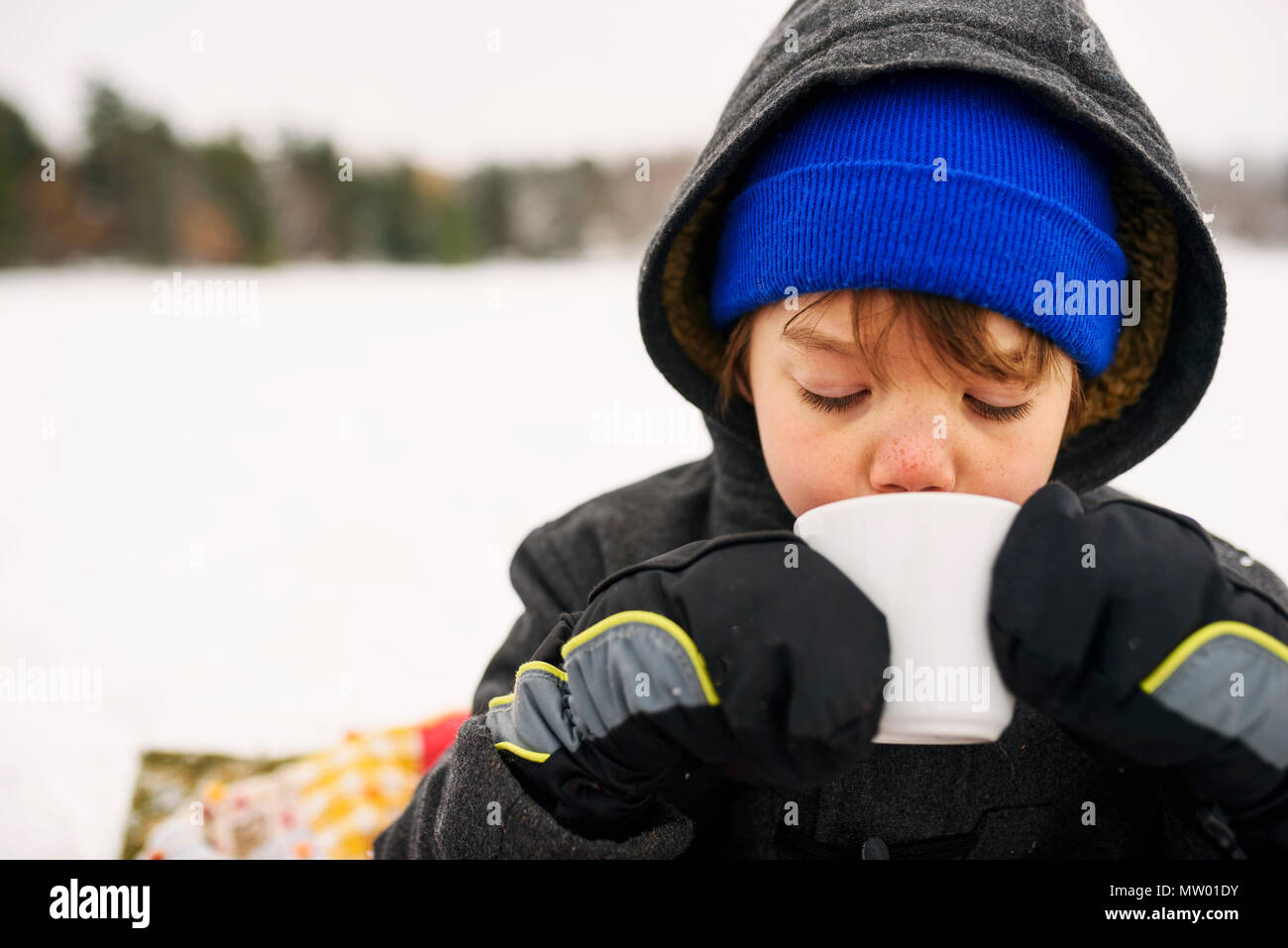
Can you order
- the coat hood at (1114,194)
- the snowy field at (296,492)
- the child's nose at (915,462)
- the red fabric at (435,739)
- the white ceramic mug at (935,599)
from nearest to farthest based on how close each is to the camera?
the white ceramic mug at (935,599)
the child's nose at (915,462)
the coat hood at (1114,194)
the red fabric at (435,739)
the snowy field at (296,492)

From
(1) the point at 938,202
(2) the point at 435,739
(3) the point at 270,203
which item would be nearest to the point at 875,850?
(1) the point at 938,202

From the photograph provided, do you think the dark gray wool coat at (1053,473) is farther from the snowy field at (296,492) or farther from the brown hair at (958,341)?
the snowy field at (296,492)

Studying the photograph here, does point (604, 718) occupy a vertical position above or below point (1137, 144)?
below

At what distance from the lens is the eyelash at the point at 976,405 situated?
42.7 inches

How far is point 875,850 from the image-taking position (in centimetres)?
121

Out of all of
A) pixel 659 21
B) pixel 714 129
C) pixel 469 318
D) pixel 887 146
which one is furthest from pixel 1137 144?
pixel 659 21

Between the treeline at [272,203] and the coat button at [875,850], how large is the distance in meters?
5.93

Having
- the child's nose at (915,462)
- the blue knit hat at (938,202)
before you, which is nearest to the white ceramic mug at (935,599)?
the child's nose at (915,462)

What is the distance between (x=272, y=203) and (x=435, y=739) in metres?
6.91
